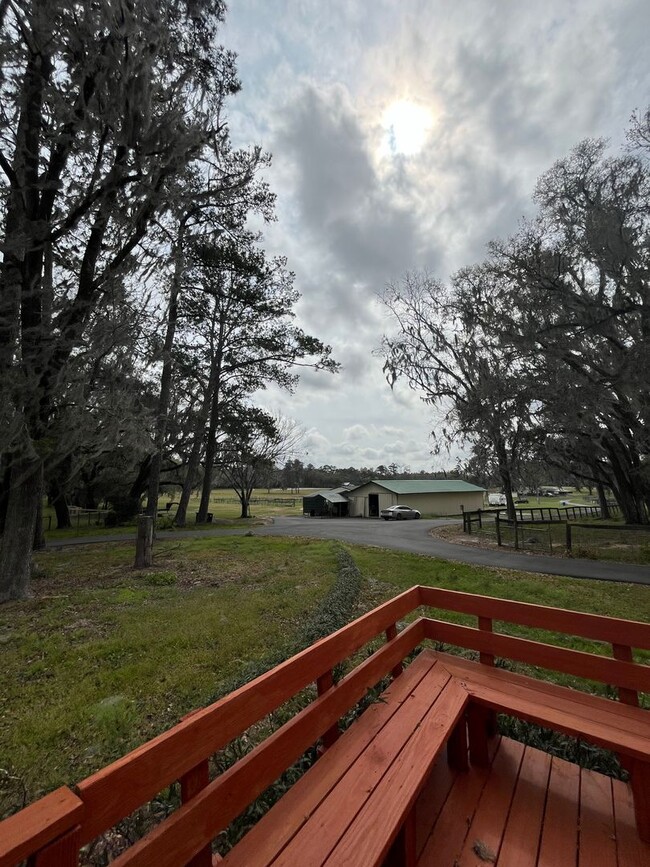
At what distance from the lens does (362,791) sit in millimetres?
1738

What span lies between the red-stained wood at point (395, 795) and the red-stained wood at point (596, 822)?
0.63 meters

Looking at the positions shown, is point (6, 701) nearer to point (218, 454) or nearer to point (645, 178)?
point (645, 178)

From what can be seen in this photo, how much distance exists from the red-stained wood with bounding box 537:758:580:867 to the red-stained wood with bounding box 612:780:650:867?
17 cm

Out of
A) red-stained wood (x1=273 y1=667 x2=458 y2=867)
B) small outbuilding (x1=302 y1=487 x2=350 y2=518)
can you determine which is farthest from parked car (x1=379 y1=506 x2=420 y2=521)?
red-stained wood (x1=273 y1=667 x2=458 y2=867)

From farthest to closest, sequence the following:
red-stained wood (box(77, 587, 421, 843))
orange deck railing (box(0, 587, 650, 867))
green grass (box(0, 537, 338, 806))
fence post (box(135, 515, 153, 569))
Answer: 1. fence post (box(135, 515, 153, 569))
2. green grass (box(0, 537, 338, 806))
3. red-stained wood (box(77, 587, 421, 843))
4. orange deck railing (box(0, 587, 650, 867))

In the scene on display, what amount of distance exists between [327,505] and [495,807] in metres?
40.5

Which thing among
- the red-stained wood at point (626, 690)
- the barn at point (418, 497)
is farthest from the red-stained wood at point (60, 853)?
the barn at point (418, 497)

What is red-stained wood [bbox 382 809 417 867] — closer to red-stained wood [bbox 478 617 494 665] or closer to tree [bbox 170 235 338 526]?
red-stained wood [bbox 478 617 494 665]

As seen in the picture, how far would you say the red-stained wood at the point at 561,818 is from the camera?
1792 millimetres

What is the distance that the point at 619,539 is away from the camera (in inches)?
601

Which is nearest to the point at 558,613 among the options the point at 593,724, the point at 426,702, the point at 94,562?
the point at 593,724

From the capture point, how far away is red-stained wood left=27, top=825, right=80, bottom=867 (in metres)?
0.89

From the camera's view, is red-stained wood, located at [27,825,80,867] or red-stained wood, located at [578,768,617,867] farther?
red-stained wood, located at [578,768,617,867]

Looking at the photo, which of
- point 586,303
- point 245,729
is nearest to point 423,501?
point 586,303
